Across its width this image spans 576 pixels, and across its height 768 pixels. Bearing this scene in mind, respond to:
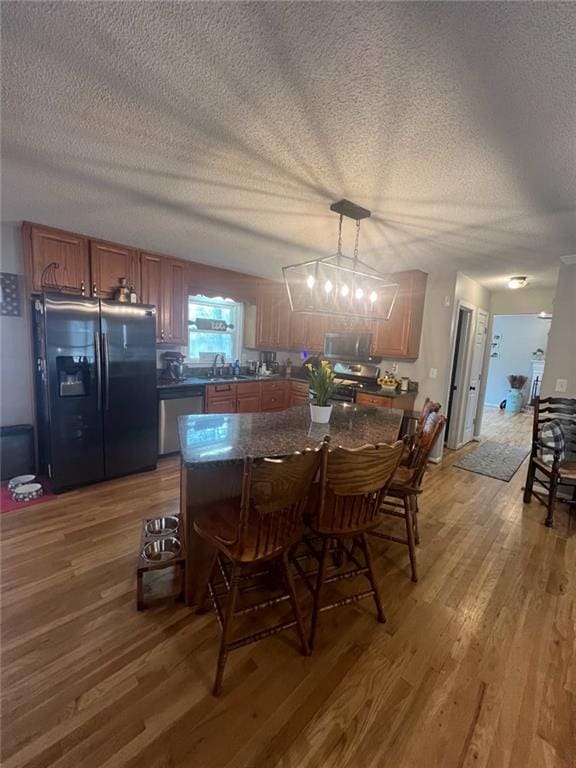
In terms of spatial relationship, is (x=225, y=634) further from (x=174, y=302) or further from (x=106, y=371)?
(x=174, y=302)

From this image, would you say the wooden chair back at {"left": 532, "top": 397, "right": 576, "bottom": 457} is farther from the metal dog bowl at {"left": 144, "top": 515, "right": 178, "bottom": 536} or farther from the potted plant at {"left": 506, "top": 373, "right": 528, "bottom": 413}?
the potted plant at {"left": 506, "top": 373, "right": 528, "bottom": 413}

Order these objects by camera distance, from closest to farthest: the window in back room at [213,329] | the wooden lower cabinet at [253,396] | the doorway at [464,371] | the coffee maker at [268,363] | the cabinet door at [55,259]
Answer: the cabinet door at [55,259] → the wooden lower cabinet at [253,396] → the doorway at [464,371] → the window in back room at [213,329] → the coffee maker at [268,363]

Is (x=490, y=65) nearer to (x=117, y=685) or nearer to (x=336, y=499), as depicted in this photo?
(x=336, y=499)

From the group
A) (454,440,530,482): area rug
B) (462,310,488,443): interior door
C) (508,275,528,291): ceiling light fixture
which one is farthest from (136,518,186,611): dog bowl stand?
(508,275,528,291): ceiling light fixture

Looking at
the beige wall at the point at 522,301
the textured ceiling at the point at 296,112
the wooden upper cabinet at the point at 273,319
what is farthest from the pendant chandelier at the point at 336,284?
the beige wall at the point at 522,301

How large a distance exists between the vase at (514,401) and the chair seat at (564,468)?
5750 mm

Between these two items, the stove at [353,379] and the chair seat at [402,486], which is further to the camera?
the stove at [353,379]

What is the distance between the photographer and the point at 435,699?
146 cm

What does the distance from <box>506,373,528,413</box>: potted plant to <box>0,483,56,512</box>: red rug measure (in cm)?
931

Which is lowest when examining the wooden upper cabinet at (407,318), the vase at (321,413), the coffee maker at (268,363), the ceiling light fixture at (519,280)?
the vase at (321,413)

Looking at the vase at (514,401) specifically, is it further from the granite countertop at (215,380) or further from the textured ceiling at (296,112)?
the textured ceiling at (296,112)

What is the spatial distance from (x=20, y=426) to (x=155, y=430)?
1.28 meters

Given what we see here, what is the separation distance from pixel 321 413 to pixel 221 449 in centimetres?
90

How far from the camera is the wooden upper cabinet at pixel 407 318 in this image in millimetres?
4266
